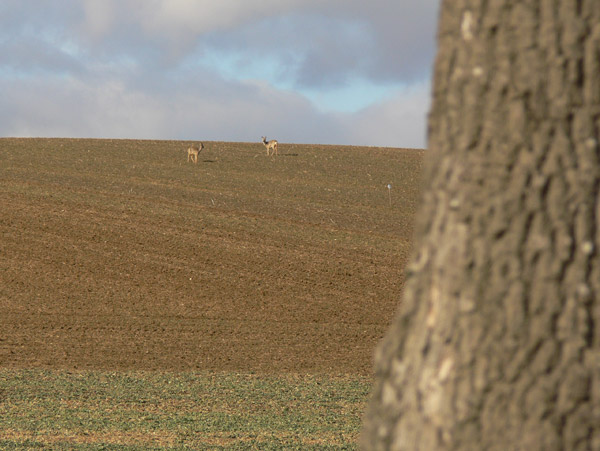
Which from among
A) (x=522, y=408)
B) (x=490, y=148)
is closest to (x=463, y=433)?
(x=522, y=408)

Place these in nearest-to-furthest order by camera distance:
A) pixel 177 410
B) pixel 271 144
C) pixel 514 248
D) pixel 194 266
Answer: pixel 514 248
pixel 177 410
pixel 194 266
pixel 271 144

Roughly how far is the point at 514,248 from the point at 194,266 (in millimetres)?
22541

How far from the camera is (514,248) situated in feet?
9.05

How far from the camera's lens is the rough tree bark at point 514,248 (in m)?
2.70

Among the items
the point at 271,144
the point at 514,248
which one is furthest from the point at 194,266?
the point at 271,144

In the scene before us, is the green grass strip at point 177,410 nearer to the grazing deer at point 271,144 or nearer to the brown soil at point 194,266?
the brown soil at point 194,266

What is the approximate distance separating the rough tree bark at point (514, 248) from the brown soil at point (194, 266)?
1424 centimetres

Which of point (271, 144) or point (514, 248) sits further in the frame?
point (271, 144)

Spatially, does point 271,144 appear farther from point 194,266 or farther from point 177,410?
point 177,410

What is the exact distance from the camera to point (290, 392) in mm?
14680

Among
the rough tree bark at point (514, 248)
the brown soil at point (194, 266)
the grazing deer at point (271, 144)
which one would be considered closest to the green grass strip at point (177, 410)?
the brown soil at point (194, 266)

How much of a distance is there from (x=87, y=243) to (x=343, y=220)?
35.3 ft

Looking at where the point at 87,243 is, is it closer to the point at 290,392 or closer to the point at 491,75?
the point at 290,392

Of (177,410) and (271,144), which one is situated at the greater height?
(271,144)
